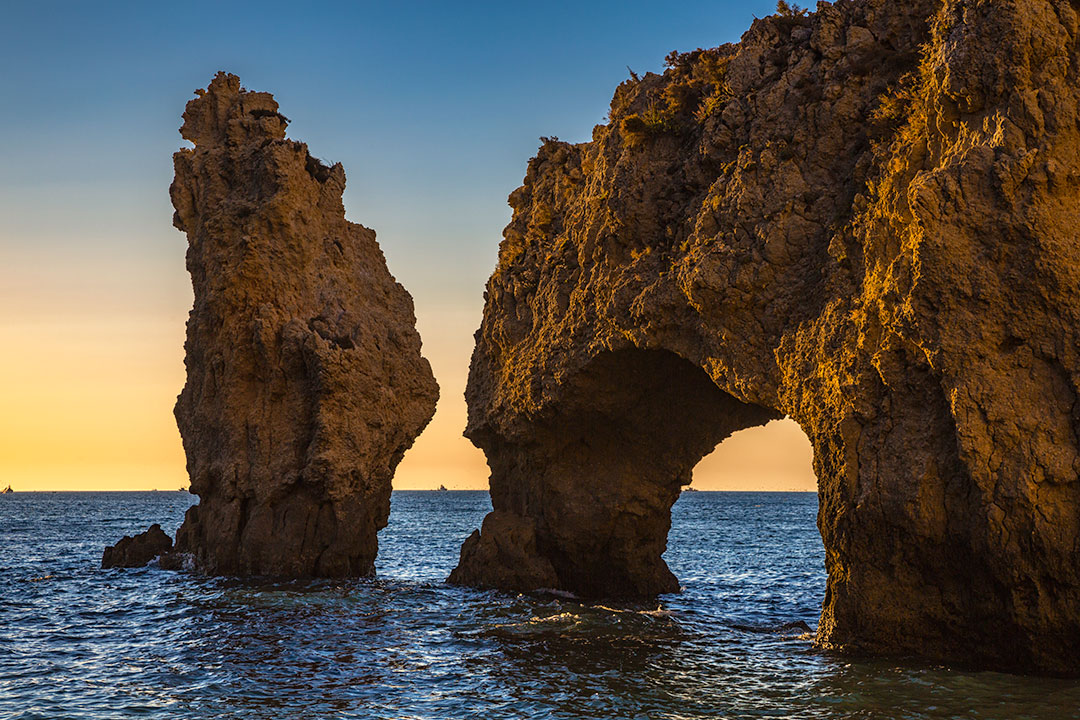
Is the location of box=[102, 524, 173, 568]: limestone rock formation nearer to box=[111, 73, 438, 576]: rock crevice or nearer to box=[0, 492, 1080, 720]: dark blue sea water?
box=[111, 73, 438, 576]: rock crevice

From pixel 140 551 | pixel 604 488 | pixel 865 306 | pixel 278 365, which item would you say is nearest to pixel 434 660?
pixel 604 488

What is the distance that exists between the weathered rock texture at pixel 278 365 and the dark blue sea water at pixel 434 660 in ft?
6.30

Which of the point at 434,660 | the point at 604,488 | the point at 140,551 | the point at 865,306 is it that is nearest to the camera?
the point at 865,306

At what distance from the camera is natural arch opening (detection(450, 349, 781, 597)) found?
78.8 ft

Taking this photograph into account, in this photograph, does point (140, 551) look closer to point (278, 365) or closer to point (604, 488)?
point (278, 365)

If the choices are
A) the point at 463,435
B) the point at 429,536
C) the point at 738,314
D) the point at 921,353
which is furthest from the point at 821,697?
the point at 429,536

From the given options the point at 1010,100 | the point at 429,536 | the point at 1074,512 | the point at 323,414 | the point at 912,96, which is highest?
the point at 912,96

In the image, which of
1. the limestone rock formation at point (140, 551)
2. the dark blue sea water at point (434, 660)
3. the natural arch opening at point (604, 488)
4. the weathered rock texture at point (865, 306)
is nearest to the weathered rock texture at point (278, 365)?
the dark blue sea water at point (434, 660)

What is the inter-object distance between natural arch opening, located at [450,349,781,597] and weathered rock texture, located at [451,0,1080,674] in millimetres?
97

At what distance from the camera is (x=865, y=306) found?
14703 millimetres

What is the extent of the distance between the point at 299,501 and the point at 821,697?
1822 centimetres

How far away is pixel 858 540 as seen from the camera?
14.7 m

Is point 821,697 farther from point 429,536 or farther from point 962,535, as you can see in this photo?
point 429,536

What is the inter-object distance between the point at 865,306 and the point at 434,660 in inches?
383
